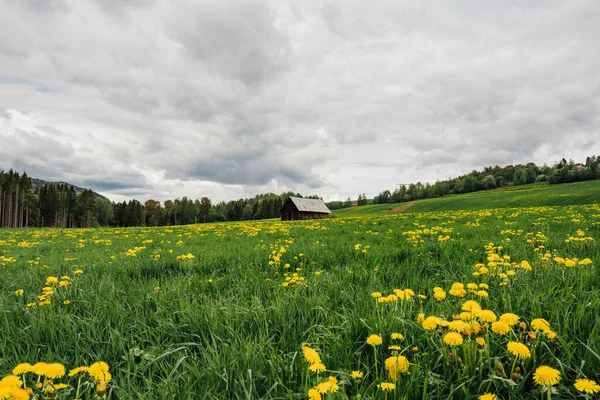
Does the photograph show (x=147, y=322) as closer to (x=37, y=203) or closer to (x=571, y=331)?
(x=571, y=331)

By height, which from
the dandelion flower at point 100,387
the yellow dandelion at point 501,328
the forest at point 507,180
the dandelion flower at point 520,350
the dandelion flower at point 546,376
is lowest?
the dandelion flower at point 100,387

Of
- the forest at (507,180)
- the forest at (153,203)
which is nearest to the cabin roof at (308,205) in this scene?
the forest at (153,203)

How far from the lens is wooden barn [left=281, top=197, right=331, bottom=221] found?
5466 cm

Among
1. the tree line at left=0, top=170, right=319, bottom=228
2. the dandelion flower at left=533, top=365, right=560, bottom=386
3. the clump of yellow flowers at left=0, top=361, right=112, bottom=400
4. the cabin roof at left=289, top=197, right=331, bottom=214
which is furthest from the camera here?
the tree line at left=0, top=170, right=319, bottom=228

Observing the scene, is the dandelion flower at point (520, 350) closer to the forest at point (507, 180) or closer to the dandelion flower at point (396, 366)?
the dandelion flower at point (396, 366)

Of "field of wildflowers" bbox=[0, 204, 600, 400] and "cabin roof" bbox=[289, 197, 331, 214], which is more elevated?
"cabin roof" bbox=[289, 197, 331, 214]

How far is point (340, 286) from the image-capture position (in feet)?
11.7

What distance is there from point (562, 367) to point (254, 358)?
1.83 m

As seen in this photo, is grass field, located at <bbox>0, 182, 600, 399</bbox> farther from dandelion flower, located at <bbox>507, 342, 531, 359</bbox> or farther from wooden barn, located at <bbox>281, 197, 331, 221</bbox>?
wooden barn, located at <bbox>281, 197, 331, 221</bbox>

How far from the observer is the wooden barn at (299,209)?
54662 mm

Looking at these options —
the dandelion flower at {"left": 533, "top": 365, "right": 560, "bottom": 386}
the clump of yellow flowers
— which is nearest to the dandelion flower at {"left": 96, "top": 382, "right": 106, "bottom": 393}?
the clump of yellow flowers

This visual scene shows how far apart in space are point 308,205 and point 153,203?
92572mm

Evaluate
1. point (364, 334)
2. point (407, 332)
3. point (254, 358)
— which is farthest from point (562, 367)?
point (254, 358)

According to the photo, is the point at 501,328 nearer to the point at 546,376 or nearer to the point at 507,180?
the point at 546,376
